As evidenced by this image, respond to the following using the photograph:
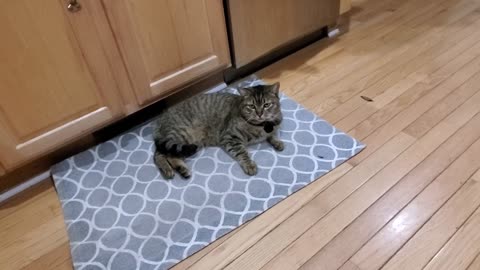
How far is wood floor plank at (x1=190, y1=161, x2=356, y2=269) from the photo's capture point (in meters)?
1.22

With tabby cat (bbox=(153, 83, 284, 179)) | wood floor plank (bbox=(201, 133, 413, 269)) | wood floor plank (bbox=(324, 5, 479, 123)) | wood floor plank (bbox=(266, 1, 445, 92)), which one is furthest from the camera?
wood floor plank (bbox=(266, 1, 445, 92))

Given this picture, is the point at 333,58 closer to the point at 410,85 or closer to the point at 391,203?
the point at 410,85

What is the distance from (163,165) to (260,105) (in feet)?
1.70

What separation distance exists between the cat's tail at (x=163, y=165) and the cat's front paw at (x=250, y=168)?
33cm

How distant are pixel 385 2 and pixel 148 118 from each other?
7.10 feet

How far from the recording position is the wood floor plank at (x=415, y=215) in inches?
46.3

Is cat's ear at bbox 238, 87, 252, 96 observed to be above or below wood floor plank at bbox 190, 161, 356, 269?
above

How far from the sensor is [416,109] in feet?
5.68

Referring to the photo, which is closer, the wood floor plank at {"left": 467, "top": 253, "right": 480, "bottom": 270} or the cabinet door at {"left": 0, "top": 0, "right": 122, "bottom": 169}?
the wood floor plank at {"left": 467, "top": 253, "right": 480, "bottom": 270}

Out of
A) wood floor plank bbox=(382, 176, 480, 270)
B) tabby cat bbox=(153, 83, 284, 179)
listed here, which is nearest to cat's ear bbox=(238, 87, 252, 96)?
tabby cat bbox=(153, 83, 284, 179)

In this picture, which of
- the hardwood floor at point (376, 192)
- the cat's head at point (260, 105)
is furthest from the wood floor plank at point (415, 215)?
the cat's head at point (260, 105)

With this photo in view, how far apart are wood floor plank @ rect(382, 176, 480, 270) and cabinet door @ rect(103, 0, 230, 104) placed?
1.26 m

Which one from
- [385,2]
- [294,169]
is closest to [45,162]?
[294,169]

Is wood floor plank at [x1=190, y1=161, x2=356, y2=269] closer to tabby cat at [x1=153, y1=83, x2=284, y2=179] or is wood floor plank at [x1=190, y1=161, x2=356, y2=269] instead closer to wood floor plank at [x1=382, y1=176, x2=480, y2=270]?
tabby cat at [x1=153, y1=83, x2=284, y2=179]
